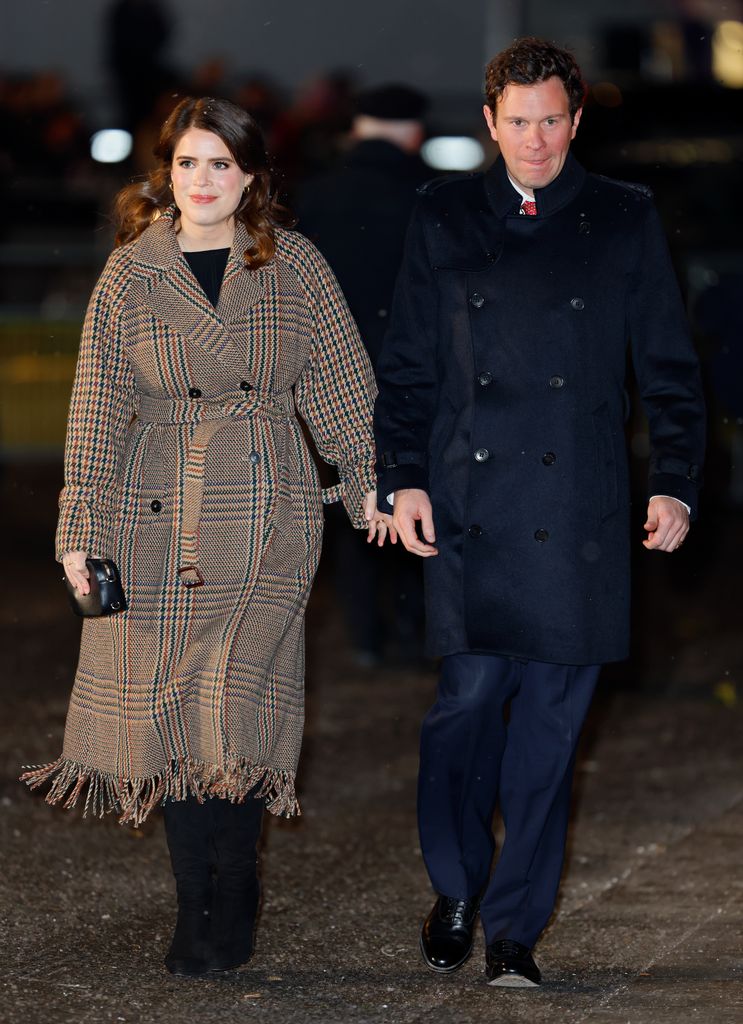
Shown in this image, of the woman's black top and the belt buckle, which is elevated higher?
the woman's black top

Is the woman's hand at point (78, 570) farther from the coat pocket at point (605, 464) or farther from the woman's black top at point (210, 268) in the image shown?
the coat pocket at point (605, 464)

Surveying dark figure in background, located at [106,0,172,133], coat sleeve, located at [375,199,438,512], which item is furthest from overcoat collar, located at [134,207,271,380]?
dark figure in background, located at [106,0,172,133]

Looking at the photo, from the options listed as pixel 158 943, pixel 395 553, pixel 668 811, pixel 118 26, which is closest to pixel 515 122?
pixel 158 943

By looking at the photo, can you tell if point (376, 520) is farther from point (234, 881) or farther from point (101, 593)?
point (234, 881)

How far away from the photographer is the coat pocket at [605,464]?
176 inches

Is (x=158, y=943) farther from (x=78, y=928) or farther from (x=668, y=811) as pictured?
(x=668, y=811)

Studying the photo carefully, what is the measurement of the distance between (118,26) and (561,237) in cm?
1991

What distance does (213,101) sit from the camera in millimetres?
4441

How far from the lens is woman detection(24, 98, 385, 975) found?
14.6 feet

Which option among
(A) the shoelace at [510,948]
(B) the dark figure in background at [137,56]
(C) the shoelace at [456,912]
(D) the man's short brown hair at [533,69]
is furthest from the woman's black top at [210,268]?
(B) the dark figure in background at [137,56]

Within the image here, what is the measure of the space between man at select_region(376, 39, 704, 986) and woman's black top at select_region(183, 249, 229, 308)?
438mm

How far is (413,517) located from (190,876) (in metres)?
1.04

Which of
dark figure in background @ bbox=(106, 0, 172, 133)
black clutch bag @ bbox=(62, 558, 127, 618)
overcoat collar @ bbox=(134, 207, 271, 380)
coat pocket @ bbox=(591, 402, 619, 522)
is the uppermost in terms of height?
dark figure in background @ bbox=(106, 0, 172, 133)

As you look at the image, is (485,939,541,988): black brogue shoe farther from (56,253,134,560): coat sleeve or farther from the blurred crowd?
the blurred crowd
